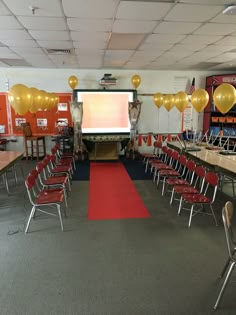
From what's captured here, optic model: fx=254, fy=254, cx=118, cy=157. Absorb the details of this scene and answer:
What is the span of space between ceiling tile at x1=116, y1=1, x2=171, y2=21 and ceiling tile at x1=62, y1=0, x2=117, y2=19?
0.12m

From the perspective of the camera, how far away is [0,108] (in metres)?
8.30

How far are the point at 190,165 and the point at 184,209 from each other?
820 mm

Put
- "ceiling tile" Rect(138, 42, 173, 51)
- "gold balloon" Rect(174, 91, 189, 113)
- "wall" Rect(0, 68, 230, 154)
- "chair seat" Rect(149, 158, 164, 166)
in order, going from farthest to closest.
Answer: "wall" Rect(0, 68, 230, 154) → "gold balloon" Rect(174, 91, 189, 113) → "chair seat" Rect(149, 158, 164, 166) → "ceiling tile" Rect(138, 42, 173, 51)

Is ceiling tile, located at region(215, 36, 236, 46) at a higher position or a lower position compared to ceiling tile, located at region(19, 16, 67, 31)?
higher

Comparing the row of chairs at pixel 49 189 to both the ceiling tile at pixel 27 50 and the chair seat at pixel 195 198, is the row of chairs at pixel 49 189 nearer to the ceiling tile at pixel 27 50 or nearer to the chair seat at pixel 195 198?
the chair seat at pixel 195 198

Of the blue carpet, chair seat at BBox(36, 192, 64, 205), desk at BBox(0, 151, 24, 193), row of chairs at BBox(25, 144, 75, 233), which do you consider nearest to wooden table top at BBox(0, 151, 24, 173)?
desk at BBox(0, 151, 24, 193)

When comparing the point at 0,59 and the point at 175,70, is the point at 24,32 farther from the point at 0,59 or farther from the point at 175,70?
the point at 175,70

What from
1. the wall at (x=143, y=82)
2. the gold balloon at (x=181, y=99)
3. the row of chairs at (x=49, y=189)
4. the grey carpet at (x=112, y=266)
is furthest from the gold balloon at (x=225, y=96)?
the wall at (x=143, y=82)

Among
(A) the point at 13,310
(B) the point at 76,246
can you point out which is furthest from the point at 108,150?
(A) the point at 13,310

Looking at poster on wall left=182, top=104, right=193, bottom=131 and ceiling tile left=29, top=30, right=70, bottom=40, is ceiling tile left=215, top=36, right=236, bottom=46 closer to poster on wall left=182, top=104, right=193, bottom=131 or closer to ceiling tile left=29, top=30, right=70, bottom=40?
ceiling tile left=29, top=30, right=70, bottom=40

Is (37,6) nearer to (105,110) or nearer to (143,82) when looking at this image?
(105,110)

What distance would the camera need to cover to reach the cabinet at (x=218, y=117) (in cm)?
805

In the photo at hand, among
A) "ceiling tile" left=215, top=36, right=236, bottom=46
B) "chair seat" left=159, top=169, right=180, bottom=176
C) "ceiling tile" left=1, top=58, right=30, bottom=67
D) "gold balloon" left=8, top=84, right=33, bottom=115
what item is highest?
"ceiling tile" left=1, top=58, right=30, bottom=67

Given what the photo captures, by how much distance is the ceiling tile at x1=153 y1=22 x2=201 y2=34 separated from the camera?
3.88 metres
